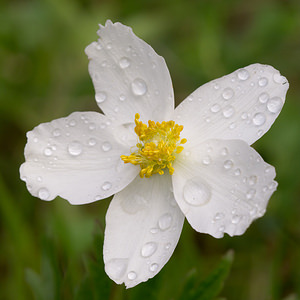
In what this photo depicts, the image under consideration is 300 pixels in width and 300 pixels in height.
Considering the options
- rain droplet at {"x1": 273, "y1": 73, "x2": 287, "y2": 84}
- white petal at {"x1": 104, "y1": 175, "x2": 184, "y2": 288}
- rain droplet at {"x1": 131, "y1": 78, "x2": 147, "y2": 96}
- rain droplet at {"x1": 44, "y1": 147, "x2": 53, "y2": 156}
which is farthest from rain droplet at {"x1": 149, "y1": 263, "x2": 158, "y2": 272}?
rain droplet at {"x1": 273, "y1": 73, "x2": 287, "y2": 84}

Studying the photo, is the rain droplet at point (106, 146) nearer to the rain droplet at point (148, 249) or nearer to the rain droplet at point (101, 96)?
the rain droplet at point (101, 96)

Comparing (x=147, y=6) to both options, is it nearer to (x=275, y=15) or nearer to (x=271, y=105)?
(x=275, y=15)

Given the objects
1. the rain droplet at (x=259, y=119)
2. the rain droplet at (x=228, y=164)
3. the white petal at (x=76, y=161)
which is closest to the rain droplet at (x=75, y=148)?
the white petal at (x=76, y=161)

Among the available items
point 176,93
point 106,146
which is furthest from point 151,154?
point 176,93

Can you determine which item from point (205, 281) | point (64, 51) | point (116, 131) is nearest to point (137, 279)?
point (205, 281)

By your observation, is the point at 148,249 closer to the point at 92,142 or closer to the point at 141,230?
the point at 141,230

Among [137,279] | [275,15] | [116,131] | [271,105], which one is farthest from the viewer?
[275,15]

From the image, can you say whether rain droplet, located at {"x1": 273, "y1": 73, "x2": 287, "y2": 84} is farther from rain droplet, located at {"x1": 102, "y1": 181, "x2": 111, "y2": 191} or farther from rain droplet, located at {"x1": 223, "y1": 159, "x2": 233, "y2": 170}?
rain droplet, located at {"x1": 102, "y1": 181, "x2": 111, "y2": 191}
